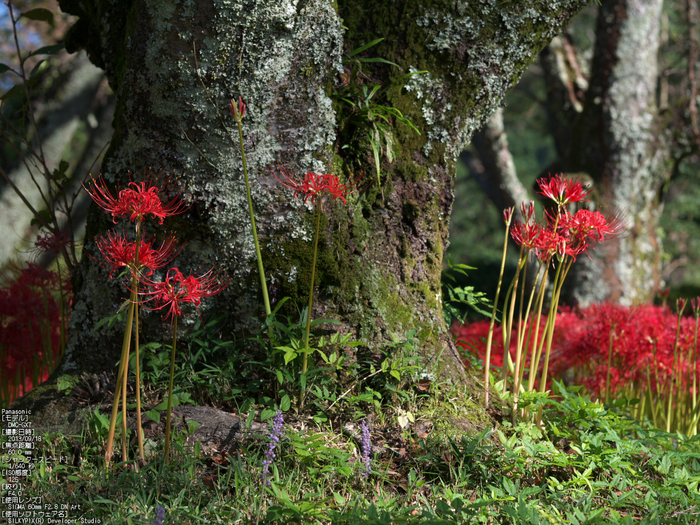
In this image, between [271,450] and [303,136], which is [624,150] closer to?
[303,136]

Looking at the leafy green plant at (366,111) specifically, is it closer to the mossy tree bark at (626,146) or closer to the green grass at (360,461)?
the green grass at (360,461)

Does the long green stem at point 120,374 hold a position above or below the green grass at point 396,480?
above

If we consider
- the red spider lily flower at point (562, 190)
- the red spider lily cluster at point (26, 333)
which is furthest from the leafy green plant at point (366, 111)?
the red spider lily cluster at point (26, 333)

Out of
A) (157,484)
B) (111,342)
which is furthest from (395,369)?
(111,342)

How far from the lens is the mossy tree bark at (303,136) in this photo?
2.18 m

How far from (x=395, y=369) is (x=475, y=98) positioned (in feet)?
4.71

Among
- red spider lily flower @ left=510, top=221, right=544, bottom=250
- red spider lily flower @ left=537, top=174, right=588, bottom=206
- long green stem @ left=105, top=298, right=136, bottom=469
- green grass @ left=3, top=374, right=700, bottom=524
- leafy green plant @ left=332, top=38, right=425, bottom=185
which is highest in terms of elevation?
leafy green plant @ left=332, top=38, right=425, bottom=185

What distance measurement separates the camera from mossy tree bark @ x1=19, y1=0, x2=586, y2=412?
2.18m

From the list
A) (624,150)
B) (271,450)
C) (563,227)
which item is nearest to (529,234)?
(563,227)

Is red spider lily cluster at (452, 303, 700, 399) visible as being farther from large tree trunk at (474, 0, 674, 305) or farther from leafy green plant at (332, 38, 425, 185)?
large tree trunk at (474, 0, 674, 305)

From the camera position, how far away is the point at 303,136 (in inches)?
89.9

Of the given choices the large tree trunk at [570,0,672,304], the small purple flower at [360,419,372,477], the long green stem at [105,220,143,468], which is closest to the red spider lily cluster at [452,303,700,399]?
the small purple flower at [360,419,372,477]

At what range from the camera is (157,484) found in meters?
1.72

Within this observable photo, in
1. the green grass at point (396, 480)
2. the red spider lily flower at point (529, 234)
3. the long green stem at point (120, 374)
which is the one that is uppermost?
the red spider lily flower at point (529, 234)
